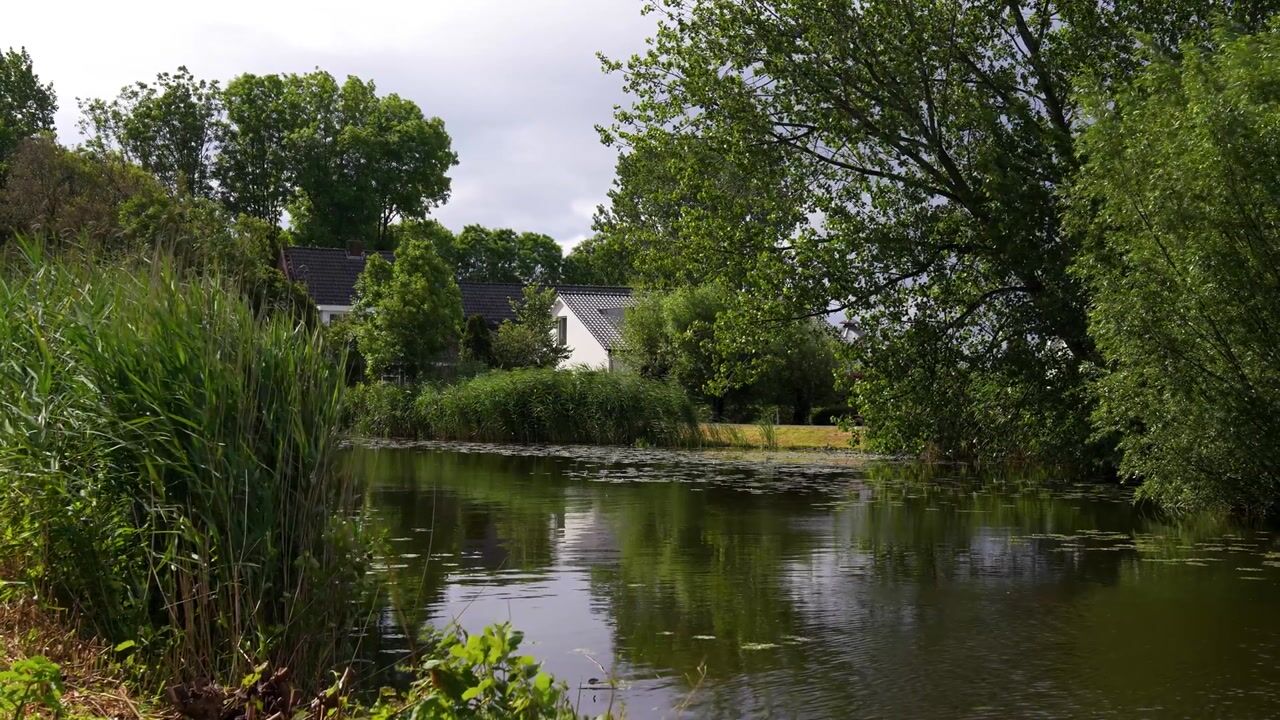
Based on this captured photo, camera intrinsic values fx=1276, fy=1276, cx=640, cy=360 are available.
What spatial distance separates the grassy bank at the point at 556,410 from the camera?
3344cm

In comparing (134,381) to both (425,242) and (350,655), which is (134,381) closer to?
(350,655)

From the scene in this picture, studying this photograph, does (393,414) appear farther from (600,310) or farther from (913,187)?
(600,310)

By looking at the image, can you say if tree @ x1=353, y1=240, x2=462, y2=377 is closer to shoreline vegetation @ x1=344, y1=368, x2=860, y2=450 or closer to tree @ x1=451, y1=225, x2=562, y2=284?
shoreline vegetation @ x1=344, y1=368, x2=860, y2=450

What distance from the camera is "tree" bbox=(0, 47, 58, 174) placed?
2941 inches

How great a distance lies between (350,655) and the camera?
7.47 metres

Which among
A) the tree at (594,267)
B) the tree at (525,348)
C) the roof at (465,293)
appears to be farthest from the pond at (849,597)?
the tree at (594,267)

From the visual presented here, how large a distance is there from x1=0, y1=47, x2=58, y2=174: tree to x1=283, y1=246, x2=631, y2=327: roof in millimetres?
21501

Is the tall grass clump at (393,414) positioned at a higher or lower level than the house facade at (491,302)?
lower

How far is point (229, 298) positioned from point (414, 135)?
2804 inches

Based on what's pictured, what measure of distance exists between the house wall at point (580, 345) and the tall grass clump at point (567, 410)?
22.8 metres

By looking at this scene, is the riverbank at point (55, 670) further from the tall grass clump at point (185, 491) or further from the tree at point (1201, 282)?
the tree at point (1201, 282)

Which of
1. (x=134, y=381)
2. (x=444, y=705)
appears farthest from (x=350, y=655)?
(x=444, y=705)

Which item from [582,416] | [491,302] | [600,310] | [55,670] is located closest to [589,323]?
[600,310]

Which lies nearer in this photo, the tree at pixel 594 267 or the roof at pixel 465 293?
the roof at pixel 465 293
